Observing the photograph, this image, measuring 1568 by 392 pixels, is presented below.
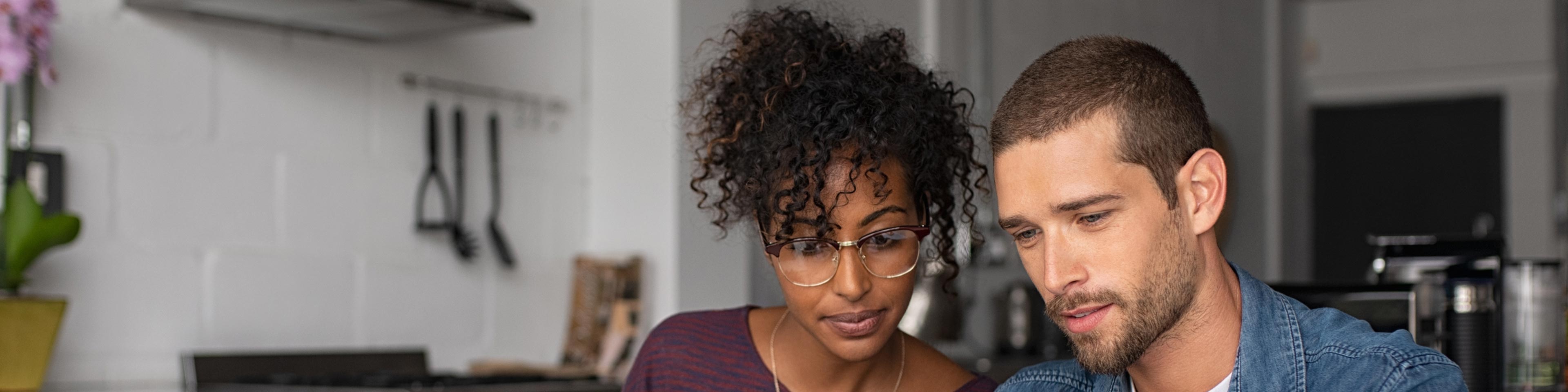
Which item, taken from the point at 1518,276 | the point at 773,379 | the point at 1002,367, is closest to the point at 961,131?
the point at 773,379

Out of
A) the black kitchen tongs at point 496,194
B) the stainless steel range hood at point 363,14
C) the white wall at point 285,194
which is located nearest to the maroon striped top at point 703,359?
the stainless steel range hood at point 363,14

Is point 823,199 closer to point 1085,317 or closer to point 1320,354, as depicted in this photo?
point 1085,317

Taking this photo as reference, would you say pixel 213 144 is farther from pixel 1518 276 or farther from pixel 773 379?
pixel 1518 276

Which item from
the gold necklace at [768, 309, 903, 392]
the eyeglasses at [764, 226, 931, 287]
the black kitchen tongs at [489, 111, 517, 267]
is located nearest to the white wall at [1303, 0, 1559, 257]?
the black kitchen tongs at [489, 111, 517, 267]

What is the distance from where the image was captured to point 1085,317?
1.29 m

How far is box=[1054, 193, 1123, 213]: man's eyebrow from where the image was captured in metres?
1.26

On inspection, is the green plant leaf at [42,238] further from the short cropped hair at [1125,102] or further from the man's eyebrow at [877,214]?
the short cropped hair at [1125,102]

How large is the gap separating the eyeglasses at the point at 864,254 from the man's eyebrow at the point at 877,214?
0.5 inches

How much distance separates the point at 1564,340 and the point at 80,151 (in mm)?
2643

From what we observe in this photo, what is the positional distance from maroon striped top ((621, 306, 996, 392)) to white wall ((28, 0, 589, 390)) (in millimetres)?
1158

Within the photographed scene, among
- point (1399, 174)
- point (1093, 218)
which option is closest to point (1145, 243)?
point (1093, 218)

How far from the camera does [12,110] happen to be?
230 centimetres

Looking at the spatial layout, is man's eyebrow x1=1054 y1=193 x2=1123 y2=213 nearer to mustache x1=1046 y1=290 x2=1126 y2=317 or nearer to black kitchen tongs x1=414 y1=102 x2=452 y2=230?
mustache x1=1046 y1=290 x2=1126 y2=317

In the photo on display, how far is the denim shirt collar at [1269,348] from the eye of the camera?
1257 mm
